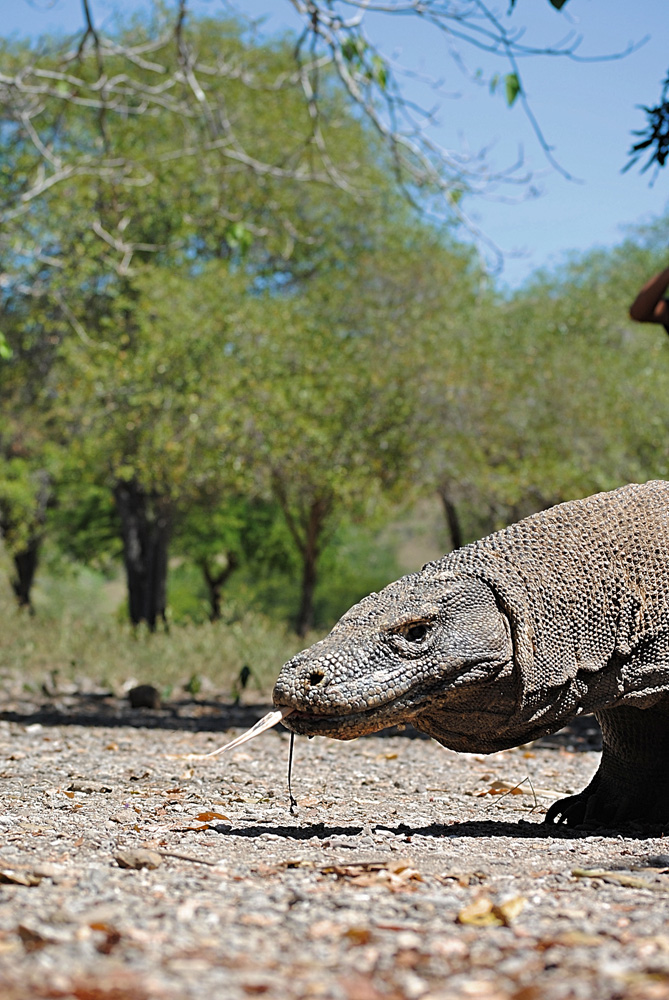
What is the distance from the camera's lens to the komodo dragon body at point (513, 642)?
3.03 meters

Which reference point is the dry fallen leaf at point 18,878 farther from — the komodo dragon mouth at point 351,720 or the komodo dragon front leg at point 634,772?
the komodo dragon front leg at point 634,772

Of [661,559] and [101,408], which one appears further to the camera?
[101,408]

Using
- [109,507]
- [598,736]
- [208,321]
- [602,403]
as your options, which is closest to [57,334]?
[208,321]

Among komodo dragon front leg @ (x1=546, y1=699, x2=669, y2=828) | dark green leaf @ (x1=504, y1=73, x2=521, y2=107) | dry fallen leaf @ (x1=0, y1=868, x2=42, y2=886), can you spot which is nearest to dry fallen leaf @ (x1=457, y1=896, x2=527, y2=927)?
dry fallen leaf @ (x1=0, y1=868, x2=42, y2=886)

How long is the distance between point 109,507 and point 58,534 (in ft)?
9.15

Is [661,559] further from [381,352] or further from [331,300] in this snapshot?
[331,300]

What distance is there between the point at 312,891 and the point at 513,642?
3.47ft

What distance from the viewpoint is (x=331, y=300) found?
17.4 meters

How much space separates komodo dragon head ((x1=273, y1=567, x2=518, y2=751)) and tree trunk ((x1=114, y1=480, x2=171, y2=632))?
13383mm

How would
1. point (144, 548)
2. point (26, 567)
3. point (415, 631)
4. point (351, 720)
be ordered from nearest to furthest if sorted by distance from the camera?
point (351, 720)
point (415, 631)
point (144, 548)
point (26, 567)

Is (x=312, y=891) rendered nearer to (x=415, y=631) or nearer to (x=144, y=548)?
(x=415, y=631)

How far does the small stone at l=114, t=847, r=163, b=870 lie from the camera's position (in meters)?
2.77

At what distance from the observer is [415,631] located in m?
3.13

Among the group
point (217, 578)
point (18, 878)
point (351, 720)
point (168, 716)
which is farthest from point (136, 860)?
point (217, 578)
